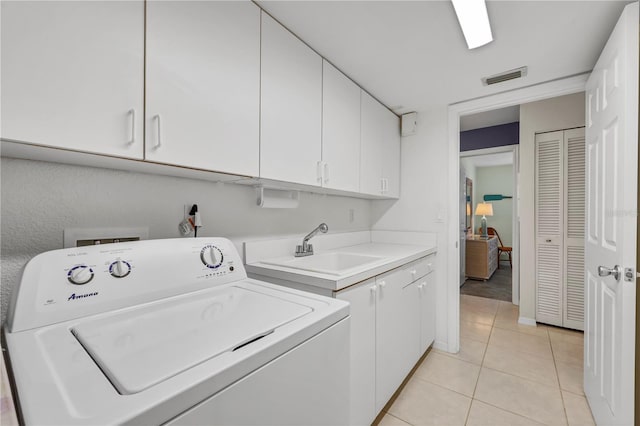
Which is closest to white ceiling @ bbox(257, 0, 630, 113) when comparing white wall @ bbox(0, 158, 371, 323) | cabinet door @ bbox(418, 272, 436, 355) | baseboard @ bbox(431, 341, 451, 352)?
white wall @ bbox(0, 158, 371, 323)

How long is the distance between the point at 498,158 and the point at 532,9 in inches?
207

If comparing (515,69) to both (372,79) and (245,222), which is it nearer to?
(372,79)

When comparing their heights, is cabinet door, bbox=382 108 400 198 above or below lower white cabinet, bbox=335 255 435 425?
above

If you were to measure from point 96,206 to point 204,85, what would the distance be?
63cm

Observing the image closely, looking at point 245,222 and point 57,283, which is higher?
point 245,222

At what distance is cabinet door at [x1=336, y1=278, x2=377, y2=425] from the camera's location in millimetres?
1330

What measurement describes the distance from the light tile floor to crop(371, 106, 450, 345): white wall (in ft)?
1.20

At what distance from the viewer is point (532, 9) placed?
1.33 m

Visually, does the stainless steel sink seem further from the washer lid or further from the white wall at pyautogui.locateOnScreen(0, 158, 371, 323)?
the washer lid

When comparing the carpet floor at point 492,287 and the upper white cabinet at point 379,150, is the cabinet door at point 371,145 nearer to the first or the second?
the upper white cabinet at point 379,150

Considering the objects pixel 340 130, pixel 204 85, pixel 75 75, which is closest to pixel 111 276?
pixel 75 75

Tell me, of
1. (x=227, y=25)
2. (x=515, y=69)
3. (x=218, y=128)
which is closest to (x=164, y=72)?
(x=218, y=128)

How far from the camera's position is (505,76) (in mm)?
1963

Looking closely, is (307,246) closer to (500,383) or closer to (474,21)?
(474,21)
